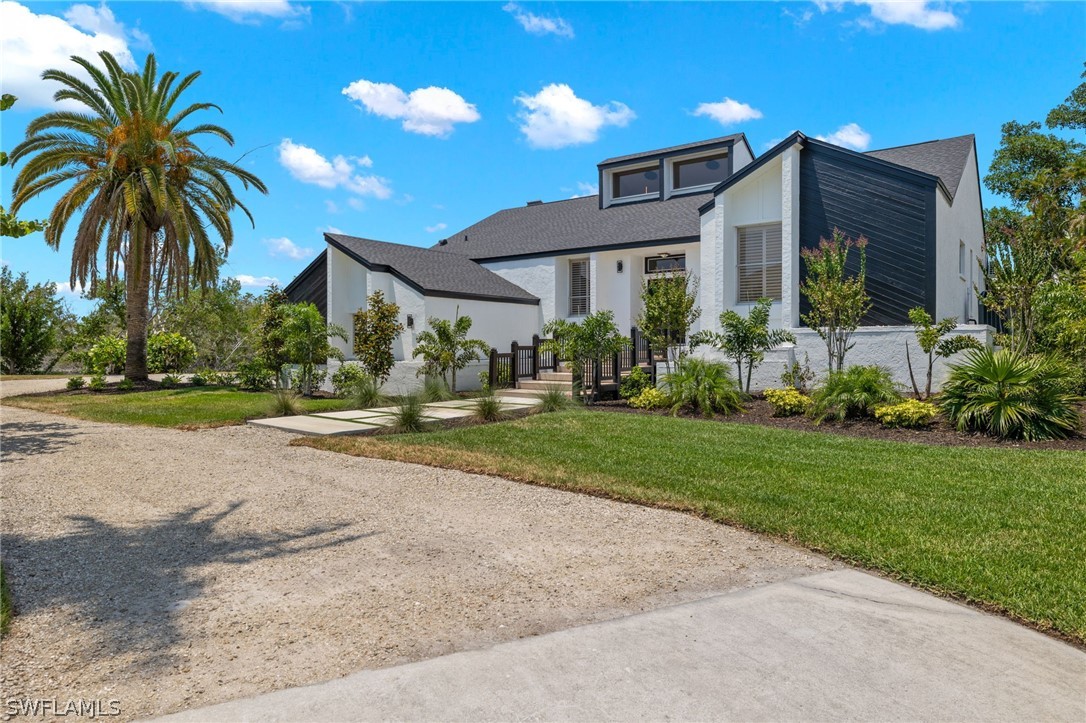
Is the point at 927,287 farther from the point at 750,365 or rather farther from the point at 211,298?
the point at 211,298

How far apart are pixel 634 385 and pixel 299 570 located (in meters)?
11.1

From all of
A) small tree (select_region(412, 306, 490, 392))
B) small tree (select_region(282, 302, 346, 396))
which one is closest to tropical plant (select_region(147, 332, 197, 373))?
small tree (select_region(282, 302, 346, 396))

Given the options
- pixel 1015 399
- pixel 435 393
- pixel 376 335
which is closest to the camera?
pixel 1015 399

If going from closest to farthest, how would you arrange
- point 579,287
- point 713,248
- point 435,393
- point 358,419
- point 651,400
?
1. point 358,419
2. point 651,400
3. point 435,393
4. point 713,248
5. point 579,287

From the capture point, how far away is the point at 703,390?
12891mm

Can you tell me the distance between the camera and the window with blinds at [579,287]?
73.4 ft

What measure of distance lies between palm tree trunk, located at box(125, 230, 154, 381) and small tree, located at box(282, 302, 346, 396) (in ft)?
14.7

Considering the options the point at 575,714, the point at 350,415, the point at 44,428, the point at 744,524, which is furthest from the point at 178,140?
the point at 575,714

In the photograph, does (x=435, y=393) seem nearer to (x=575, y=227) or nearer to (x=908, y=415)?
(x=908, y=415)

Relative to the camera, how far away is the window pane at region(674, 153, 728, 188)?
23.6 m

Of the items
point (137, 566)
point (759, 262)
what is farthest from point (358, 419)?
point (759, 262)

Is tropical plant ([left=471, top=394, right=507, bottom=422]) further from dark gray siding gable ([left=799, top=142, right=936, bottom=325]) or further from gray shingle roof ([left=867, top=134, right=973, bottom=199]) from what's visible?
gray shingle roof ([left=867, top=134, right=973, bottom=199])

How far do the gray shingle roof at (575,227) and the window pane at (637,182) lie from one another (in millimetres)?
940

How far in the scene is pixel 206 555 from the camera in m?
4.86
